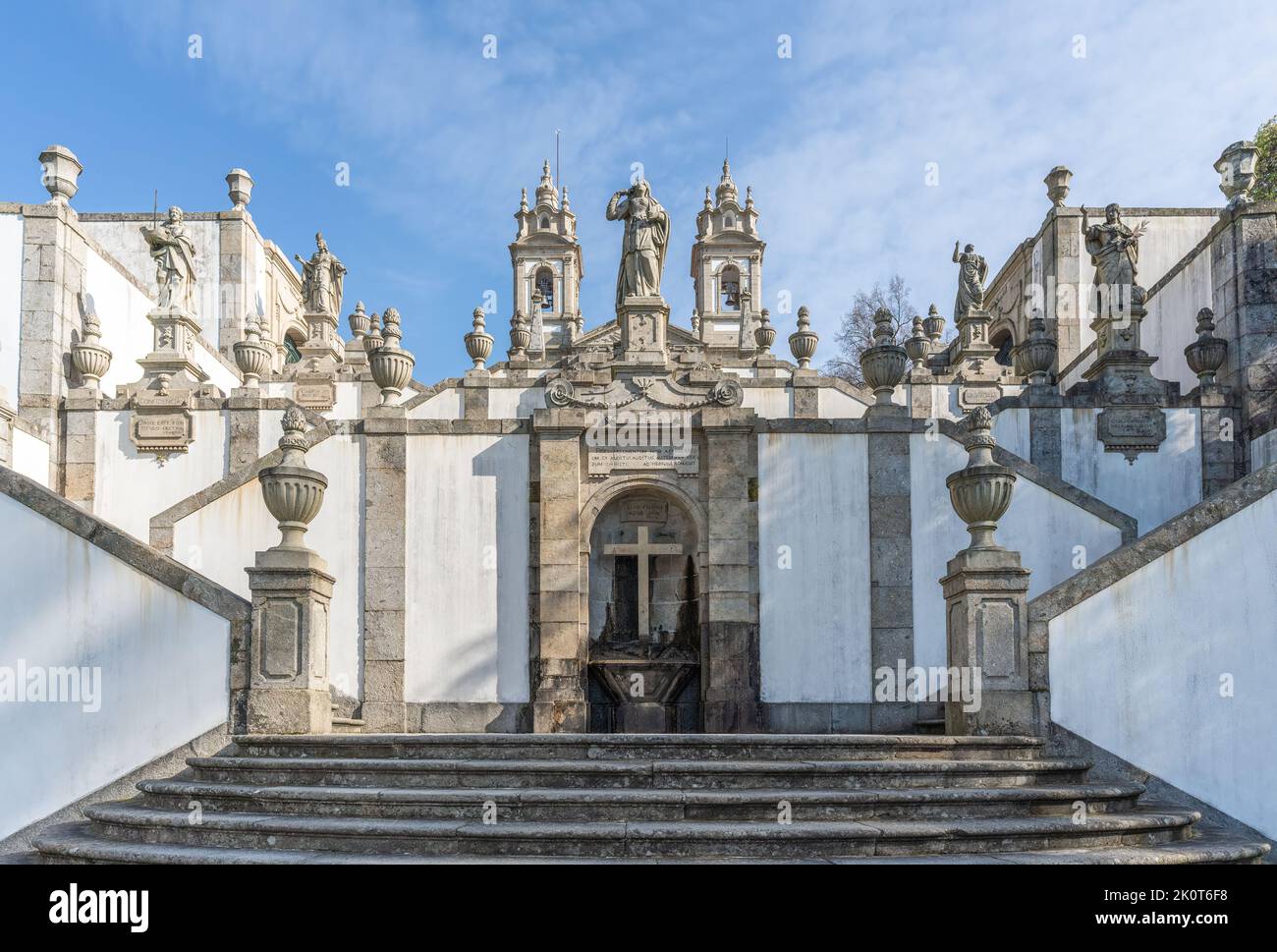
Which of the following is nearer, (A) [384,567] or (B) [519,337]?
(A) [384,567]

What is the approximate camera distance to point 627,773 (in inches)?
309

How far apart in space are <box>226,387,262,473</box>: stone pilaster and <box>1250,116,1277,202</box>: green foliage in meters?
19.4

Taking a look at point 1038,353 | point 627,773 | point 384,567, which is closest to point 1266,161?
point 1038,353

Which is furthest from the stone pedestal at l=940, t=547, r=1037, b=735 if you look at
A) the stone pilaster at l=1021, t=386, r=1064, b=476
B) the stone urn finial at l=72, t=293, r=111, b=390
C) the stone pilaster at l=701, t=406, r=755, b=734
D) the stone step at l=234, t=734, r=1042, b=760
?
the stone urn finial at l=72, t=293, r=111, b=390

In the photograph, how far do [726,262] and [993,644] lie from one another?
44275 millimetres

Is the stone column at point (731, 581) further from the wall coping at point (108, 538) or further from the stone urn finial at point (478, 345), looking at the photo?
the stone urn finial at point (478, 345)

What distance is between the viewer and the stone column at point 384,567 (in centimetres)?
1240

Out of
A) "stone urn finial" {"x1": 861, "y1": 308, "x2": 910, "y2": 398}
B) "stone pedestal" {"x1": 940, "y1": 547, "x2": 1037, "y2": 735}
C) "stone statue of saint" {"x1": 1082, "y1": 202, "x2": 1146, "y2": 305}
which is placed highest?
"stone statue of saint" {"x1": 1082, "y1": 202, "x2": 1146, "y2": 305}

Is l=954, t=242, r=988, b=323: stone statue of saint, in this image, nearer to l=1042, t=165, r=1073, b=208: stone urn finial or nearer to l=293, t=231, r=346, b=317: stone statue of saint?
l=1042, t=165, r=1073, b=208: stone urn finial

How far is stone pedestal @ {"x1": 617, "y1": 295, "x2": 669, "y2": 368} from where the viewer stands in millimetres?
13930

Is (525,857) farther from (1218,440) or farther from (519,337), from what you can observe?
(519,337)

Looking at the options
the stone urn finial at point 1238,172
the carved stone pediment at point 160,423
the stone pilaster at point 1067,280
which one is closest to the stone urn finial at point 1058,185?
the stone pilaster at point 1067,280
